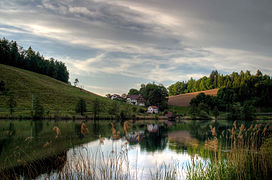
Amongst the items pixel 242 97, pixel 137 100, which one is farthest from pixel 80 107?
pixel 242 97

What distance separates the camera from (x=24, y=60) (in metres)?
133

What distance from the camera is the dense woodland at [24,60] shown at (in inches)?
4882

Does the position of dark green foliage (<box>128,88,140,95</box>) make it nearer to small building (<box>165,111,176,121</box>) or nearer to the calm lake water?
small building (<box>165,111,176,121</box>)

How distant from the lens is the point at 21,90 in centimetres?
8894

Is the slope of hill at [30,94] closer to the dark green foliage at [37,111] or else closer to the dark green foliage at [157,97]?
the dark green foliage at [37,111]

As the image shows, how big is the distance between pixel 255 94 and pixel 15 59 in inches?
5206

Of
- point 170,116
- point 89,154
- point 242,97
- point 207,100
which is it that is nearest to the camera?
point 89,154

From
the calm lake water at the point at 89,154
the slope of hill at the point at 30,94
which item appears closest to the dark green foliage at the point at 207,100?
the slope of hill at the point at 30,94

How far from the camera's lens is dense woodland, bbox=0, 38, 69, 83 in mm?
124000

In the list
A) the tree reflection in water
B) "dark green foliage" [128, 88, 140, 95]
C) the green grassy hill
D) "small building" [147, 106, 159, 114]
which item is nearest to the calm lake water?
the tree reflection in water

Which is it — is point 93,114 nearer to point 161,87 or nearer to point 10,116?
point 10,116

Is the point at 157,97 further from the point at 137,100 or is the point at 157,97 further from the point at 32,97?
the point at 32,97

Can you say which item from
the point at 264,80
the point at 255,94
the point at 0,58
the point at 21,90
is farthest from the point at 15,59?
the point at 264,80

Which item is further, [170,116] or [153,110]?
[153,110]
